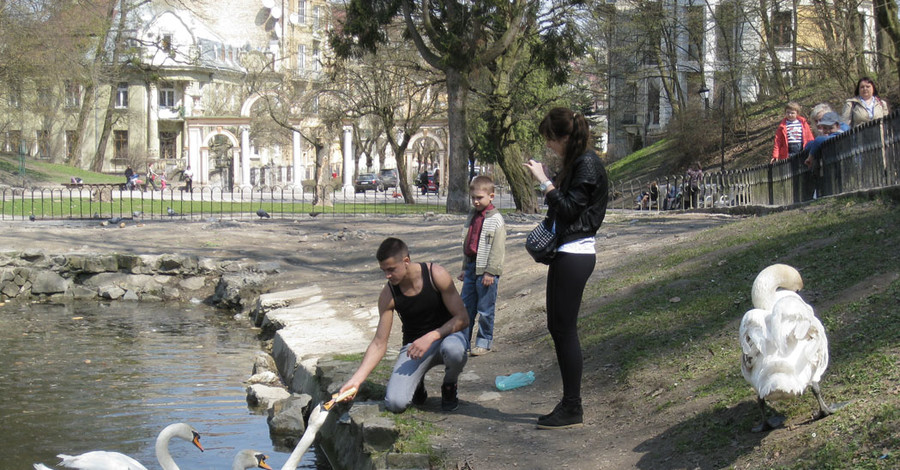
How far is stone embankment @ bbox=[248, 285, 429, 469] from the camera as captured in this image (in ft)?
19.0

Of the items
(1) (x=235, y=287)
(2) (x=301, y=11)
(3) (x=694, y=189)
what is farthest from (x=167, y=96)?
(1) (x=235, y=287)

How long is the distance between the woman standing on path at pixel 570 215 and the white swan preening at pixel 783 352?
106 cm

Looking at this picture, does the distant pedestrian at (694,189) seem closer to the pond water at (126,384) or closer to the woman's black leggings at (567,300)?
the pond water at (126,384)

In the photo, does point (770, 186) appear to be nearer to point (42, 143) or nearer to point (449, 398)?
point (449, 398)

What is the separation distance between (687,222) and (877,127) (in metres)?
6.18

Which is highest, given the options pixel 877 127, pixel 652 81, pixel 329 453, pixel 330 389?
pixel 652 81

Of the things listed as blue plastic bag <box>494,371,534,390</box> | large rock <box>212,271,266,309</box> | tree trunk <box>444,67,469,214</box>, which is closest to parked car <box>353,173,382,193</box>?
tree trunk <box>444,67,469,214</box>

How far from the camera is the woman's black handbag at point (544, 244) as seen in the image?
17.6ft

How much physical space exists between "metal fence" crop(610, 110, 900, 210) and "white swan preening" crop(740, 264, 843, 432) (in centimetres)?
555

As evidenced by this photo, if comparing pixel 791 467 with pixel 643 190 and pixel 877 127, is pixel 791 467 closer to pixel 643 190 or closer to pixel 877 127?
pixel 877 127

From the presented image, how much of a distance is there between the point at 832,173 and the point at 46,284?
14.0 meters

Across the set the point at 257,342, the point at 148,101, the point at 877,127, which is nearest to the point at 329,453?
the point at 257,342

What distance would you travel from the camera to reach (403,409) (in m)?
6.20

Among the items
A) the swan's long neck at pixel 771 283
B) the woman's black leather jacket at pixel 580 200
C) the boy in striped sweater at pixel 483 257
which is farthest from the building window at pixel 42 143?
the swan's long neck at pixel 771 283
